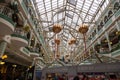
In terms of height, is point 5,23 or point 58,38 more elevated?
point 58,38

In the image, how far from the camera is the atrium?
779cm

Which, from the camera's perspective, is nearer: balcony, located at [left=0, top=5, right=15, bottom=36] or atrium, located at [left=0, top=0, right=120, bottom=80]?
balcony, located at [left=0, top=5, right=15, bottom=36]

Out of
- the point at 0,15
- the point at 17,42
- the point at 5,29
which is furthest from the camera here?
the point at 17,42

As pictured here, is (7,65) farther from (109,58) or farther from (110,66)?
(110,66)

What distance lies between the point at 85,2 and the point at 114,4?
570 centimetres

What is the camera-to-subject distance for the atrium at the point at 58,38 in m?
7.79

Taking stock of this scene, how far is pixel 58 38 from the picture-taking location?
43.3 feet

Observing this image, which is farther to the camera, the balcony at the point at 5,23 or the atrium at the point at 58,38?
the atrium at the point at 58,38

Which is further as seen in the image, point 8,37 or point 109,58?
point 109,58

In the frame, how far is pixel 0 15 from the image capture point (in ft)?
24.3

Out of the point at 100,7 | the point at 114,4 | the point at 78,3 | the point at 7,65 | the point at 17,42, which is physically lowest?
the point at 7,65

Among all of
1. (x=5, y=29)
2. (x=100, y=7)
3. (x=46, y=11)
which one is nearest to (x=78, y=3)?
(x=100, y=7)

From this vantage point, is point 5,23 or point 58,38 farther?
point 58,38

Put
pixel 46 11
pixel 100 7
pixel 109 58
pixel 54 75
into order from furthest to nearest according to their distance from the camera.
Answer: pixel 46 11
pixel 100 7
pixel 109 58
pixel 54 75
